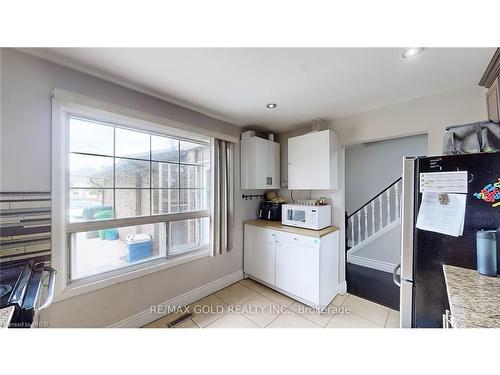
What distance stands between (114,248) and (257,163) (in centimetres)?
182

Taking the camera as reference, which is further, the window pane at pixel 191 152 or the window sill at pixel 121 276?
the window pane at pixel 191 152

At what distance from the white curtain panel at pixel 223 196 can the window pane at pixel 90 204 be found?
104 cm

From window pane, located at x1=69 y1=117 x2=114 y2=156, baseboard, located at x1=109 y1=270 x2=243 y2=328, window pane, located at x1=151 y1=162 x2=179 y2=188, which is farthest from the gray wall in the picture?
window pane, located at x1=69 y1=117 x2=114 y2=156

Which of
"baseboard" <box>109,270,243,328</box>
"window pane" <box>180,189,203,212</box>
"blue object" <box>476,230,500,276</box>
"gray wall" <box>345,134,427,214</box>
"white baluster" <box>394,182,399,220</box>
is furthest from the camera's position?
"gray wall" <box>345,134,427,214</box>

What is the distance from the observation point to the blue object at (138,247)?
1.70 metres


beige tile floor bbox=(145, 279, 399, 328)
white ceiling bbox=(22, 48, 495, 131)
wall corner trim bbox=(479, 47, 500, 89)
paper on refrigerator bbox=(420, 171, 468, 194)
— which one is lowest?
beige tile floor bbox=(145, 279, 399, 328)

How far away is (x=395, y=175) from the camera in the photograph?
314cm

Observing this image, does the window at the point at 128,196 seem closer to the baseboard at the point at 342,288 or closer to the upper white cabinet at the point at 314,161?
the upper white cabinet at the point at 314,161

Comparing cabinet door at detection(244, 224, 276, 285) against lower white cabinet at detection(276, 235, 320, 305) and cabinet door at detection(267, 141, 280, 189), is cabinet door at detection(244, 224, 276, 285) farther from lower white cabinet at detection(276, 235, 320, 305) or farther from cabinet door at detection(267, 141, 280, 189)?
cabinet door at detection(267, 141, 280, 189)

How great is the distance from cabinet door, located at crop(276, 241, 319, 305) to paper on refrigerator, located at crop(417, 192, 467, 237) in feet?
3.24

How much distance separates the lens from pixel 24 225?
1.13 meters

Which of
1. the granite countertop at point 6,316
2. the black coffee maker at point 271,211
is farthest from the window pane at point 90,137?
the black coffee maker at point 271,211

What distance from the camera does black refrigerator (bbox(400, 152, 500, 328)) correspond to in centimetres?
94
